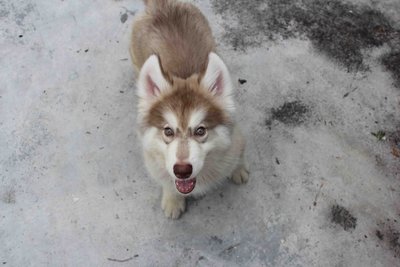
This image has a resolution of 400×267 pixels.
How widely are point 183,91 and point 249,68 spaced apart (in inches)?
52.6

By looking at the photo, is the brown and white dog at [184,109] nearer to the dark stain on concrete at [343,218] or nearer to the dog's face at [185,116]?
the dog's face at [185,116]

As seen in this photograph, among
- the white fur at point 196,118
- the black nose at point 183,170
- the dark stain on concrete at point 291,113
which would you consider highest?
the white fur at point 196,118

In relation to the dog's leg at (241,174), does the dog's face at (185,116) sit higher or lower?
higher

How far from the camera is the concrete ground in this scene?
9.60 feet

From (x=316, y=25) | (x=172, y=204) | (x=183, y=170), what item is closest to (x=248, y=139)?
(x=172, y=204)

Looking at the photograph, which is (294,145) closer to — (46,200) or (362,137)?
(362,137)

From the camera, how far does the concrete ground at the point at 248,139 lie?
2926mm

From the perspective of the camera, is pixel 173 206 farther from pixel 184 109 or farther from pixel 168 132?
pixel 184 109

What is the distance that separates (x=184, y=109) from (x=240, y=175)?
0.89 meters

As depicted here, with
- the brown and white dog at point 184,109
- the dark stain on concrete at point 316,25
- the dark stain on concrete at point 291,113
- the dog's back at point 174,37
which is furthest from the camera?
the dark stain on concrete at point 316,25

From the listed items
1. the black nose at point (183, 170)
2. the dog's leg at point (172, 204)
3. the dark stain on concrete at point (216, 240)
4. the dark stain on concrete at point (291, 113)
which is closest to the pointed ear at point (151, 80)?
the black nose at point (183, 170)

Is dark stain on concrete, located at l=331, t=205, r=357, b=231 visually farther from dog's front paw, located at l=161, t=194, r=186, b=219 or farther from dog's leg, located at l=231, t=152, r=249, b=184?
dog's front paw, located at l=161, t=194, r=186, b=219

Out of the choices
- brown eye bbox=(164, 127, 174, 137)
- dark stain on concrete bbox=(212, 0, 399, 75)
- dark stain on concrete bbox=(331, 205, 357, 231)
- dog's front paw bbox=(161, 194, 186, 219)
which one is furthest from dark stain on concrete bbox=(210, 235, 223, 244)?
dark stain on concrete bbox=(212, 0, 399, 75)

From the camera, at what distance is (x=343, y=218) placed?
2973 millimetres
